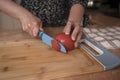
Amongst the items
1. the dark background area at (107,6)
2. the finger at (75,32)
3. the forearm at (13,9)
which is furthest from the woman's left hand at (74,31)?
the dark background area at (107,6)

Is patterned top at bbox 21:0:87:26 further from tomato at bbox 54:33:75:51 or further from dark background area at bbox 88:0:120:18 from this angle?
dark background area at bbox 88:0:120:18

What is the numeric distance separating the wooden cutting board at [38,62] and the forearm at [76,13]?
162 mm

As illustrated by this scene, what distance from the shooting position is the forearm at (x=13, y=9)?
0.65m

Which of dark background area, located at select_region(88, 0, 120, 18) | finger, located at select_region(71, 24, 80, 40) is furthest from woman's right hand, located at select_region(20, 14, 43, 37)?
dark background area, located at select_region(88, 0, 120, 18)

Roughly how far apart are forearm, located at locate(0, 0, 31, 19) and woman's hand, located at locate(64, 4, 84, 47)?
0.15 meters

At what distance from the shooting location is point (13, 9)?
66cm

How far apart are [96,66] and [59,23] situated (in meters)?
0.43

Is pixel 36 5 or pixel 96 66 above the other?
pixel 36 5

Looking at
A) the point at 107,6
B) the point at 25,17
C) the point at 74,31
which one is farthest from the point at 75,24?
the point at 107,6

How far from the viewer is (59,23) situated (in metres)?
0.85

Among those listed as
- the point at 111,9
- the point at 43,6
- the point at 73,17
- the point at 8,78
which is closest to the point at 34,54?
the point at 8,78

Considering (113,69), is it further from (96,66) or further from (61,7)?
(61,7)

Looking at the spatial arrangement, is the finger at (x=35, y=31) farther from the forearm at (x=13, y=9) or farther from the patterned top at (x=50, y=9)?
the patterned top at (x=50, y=9)

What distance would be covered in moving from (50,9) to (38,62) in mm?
410
